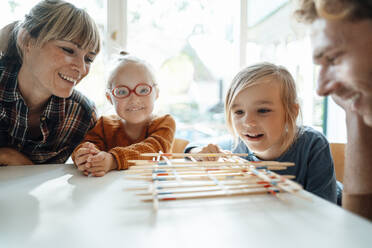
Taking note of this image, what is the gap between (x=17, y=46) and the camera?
1345 mm

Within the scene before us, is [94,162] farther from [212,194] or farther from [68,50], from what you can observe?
[68,50]

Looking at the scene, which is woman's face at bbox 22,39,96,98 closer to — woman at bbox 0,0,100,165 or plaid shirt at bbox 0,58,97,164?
woman at bbox 0,0,100,165

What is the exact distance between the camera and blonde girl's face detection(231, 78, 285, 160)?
1219 mm

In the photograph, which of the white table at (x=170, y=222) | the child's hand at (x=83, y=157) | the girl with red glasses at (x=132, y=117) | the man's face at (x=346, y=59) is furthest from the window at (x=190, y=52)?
the man's face at (x=346, y=59)

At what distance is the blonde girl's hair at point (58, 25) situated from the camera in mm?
1232

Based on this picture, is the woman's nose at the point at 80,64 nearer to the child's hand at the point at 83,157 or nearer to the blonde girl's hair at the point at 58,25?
the blonde girl's hair at the point at 58,25

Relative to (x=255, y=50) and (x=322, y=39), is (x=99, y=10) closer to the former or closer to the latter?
(x=255, y=50)

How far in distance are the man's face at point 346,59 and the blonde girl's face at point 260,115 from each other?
64 centimetres

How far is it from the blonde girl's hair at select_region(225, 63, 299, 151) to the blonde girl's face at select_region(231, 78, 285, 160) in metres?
0.02

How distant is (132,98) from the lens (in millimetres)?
1416

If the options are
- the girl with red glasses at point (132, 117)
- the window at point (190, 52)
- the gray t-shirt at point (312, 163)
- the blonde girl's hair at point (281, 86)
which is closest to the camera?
the gray t-shirt at point (312, 163)

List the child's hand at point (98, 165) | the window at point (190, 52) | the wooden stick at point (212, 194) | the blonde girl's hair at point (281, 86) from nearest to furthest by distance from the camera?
the wooden stick at point (212, 194), the child's hand at point (98, 165), the blonde girl's hair at point (281, 86), the window at point (190, 52)

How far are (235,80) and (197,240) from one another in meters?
1.01

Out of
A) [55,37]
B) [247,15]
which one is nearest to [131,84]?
[55,37]
